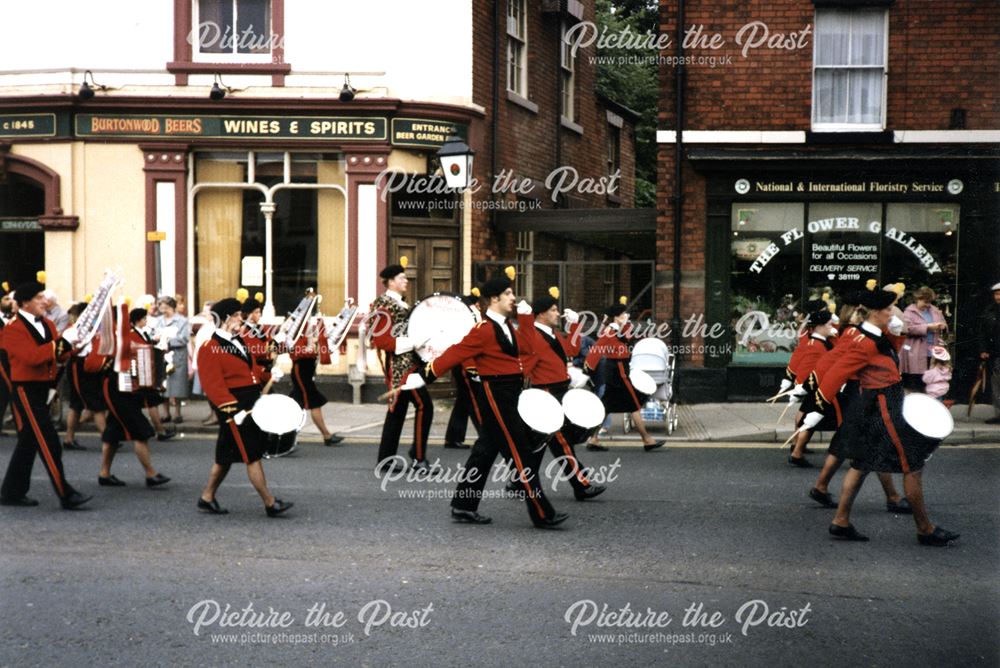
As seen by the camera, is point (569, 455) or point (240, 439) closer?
point (240, 439)

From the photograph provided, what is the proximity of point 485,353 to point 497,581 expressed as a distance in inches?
81.1

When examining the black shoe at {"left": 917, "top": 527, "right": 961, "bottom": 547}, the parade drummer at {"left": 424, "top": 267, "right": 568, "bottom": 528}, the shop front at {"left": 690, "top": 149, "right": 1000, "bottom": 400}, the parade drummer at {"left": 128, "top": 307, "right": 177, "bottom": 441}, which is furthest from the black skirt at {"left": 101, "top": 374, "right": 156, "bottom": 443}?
the shop front at {"left": 690, "top": 149, "right": 1000, "bottom": 400}

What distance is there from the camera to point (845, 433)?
8.19 metres

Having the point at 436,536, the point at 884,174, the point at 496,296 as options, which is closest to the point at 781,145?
the point at 884,174

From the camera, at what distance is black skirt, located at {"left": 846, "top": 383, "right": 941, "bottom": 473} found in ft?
25.3

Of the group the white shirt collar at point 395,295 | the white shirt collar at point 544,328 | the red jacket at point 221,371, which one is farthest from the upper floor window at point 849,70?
the red jacket at point 221,371

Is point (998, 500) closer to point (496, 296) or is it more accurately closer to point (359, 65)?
point (496, 296)

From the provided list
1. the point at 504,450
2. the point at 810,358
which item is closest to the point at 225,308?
the point at 504,450

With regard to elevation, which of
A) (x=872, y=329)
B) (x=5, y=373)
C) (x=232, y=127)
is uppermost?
(x=232, y=127)

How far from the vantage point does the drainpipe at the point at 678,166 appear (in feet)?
55.2

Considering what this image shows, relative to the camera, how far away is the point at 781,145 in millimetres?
16828

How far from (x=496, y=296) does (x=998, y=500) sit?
4652 millimetres

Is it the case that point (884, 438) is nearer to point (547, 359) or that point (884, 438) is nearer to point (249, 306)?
point (547, 359)

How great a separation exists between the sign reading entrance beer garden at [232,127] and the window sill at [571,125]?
19.5ft
